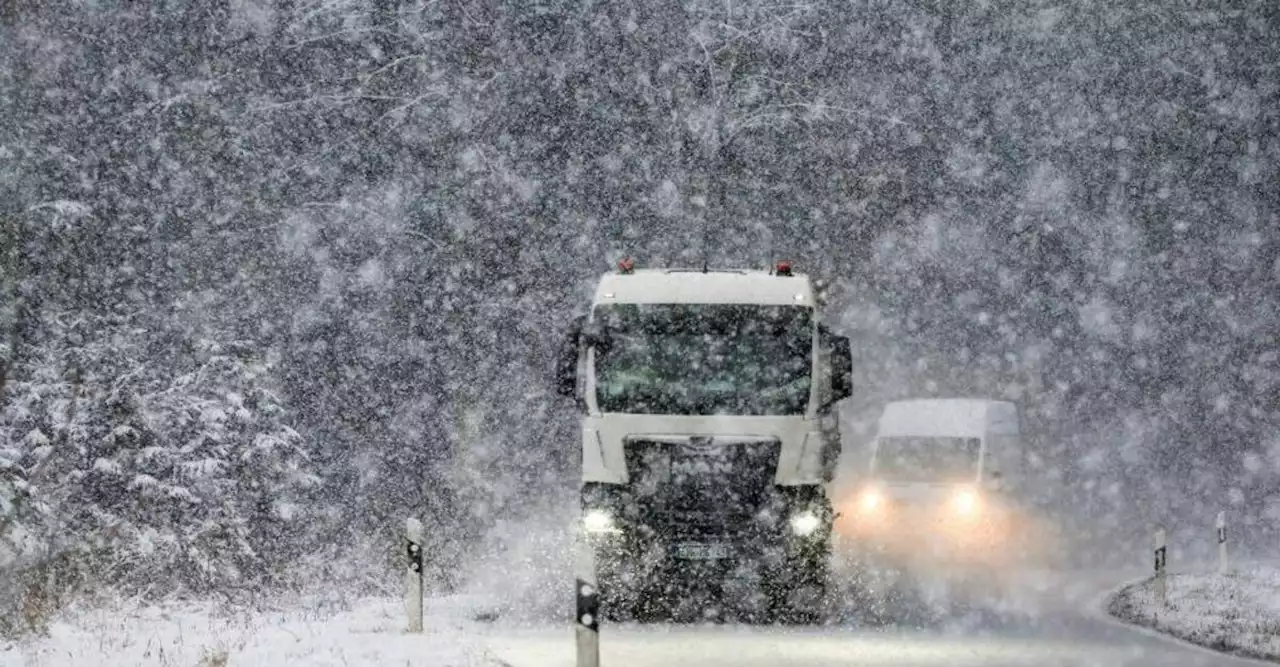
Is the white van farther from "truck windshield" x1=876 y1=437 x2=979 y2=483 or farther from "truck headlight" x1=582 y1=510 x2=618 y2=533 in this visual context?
"truck headlight" x1=582 y1=510 x2=618 y2=533

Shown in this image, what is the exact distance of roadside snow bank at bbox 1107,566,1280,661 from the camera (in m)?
13.3

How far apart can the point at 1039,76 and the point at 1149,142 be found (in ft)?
13.5

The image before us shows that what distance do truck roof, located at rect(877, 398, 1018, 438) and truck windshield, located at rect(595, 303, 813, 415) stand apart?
10.4 meters

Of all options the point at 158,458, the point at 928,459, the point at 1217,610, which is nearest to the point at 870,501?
the point at 928,459

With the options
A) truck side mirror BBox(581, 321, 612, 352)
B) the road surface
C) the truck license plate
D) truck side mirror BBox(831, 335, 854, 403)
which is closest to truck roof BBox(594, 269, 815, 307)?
truck side mirror BBox(581, 321, 612, 352)

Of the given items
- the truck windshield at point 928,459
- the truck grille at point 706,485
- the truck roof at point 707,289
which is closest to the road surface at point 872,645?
the truck grille at point 706,485

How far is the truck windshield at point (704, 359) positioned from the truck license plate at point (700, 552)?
123 cm

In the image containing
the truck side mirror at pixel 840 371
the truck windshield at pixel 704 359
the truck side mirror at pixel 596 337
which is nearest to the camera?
the truck windshield at pixel 704 359

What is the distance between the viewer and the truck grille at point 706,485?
1466cm

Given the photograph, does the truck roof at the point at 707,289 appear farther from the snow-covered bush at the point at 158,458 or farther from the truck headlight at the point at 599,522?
the snow-covered bush at the point at 158,458

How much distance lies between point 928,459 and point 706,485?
11.3 m

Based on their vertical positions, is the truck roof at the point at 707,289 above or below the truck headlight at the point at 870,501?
above

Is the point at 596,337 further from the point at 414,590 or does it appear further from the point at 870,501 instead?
the point at 870,501

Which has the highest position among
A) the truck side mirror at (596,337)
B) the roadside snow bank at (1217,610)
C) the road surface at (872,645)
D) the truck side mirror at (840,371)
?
the truck side mirror at (596,337)
